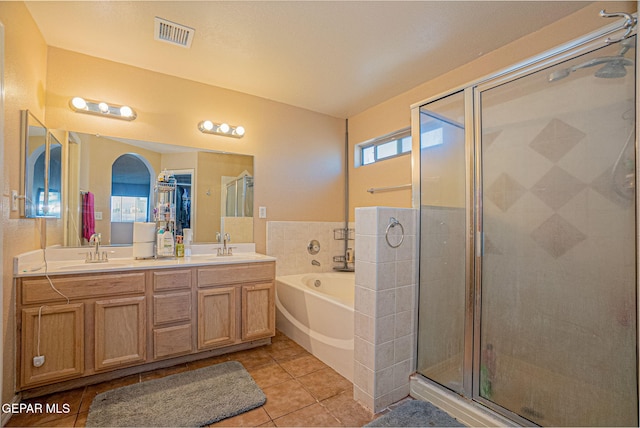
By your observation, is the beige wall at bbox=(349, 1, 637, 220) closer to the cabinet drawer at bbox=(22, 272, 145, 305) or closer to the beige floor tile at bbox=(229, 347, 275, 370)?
the beige floor tile at bbox=(229, 347, 275, 370)

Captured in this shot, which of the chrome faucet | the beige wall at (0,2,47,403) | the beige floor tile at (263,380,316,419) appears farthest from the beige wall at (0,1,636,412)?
the beige floor tile at (263,380,316,419)

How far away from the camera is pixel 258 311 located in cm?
249

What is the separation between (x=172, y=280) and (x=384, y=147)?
254cm

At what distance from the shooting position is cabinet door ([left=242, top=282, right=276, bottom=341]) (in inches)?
95.7

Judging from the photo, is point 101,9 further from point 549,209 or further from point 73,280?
point 549,209

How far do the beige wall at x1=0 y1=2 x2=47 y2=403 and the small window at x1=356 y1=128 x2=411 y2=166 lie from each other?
2.97 metres

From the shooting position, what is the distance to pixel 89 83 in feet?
7.69

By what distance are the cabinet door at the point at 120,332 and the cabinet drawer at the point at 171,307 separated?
0.08 metres

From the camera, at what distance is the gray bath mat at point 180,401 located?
159 cm

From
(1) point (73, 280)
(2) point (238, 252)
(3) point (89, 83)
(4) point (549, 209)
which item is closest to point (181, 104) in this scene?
(3) point (89, 83)

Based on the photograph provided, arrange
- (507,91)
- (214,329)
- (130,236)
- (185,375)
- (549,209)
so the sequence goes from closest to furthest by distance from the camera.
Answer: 1. (549,209)
2. (507,91)
3. (185,375)
4. (214,329)
5. (130,236)

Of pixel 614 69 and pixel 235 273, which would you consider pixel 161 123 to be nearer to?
pixel 235 273

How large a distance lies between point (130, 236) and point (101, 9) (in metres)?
1.67

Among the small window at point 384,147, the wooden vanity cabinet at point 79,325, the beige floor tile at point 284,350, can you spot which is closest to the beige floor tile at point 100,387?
the wooden vanity cabinet at point 79,325
